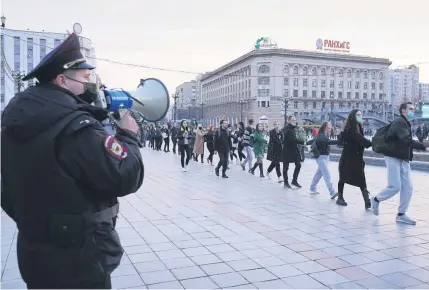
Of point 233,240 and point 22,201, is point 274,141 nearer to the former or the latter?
point 233,240

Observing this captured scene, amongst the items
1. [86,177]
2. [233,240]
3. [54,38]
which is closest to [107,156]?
[86,177]

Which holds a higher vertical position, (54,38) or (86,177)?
(54,38)

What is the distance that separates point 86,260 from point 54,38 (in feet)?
316

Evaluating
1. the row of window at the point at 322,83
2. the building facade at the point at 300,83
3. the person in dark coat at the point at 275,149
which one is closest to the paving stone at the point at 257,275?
the person in dark coat at the point at 275,149

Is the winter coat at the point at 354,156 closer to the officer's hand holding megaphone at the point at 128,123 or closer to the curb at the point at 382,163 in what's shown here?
the officer's hand holding megaphone at the point at 128,123

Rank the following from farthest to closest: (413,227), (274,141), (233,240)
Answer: (274,141)
(413,227)
(233,240)

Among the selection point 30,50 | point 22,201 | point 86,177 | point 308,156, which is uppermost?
point 30,50

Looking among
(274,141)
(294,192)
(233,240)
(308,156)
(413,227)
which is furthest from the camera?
(308,156)

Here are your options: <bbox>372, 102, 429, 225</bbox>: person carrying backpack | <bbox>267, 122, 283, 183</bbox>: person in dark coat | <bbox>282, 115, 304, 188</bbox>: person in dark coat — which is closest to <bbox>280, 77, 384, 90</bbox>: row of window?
<bbox>267, 122, 283, 183</bbox>: person in dark coat

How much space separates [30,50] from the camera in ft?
299

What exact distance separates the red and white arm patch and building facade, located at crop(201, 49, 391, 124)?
83.3 m

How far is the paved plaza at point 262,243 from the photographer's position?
399 centimetres

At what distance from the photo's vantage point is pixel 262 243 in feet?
17.3

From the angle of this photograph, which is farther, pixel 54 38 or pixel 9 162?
pixel 54 38
